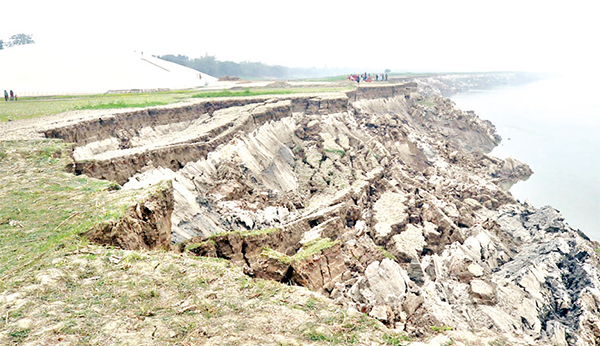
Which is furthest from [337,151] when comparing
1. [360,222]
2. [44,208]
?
[44,208]

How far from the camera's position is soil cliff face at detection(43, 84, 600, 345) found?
1168cm

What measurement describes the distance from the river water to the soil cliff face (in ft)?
16.2

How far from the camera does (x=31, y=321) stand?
6.05m

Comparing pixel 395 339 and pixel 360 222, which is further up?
pixel 395 339

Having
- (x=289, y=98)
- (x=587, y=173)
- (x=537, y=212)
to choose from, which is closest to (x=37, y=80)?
(x=289, y=98)

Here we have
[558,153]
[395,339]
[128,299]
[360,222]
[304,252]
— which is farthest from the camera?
[558,153]

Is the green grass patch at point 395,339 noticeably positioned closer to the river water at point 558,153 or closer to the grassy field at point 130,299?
the grassy field at point 130,299

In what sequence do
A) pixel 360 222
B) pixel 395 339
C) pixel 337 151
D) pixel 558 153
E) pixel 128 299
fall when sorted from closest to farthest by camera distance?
1. pixel 395 339
2. pixel 128 299
3. pixel 360 222
4. pixel 337 151
5. pixel 558 153

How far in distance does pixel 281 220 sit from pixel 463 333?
9807mm

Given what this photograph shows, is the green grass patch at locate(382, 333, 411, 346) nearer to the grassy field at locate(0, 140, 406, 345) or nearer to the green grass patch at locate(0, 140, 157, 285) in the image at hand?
the grassy field at locate(0, 140, 406, 345)

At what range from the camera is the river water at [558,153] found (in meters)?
29.1

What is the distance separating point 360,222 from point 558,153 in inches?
1545

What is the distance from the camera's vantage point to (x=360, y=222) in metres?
17.5

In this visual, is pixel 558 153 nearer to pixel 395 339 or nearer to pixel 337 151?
pixel 337 151
